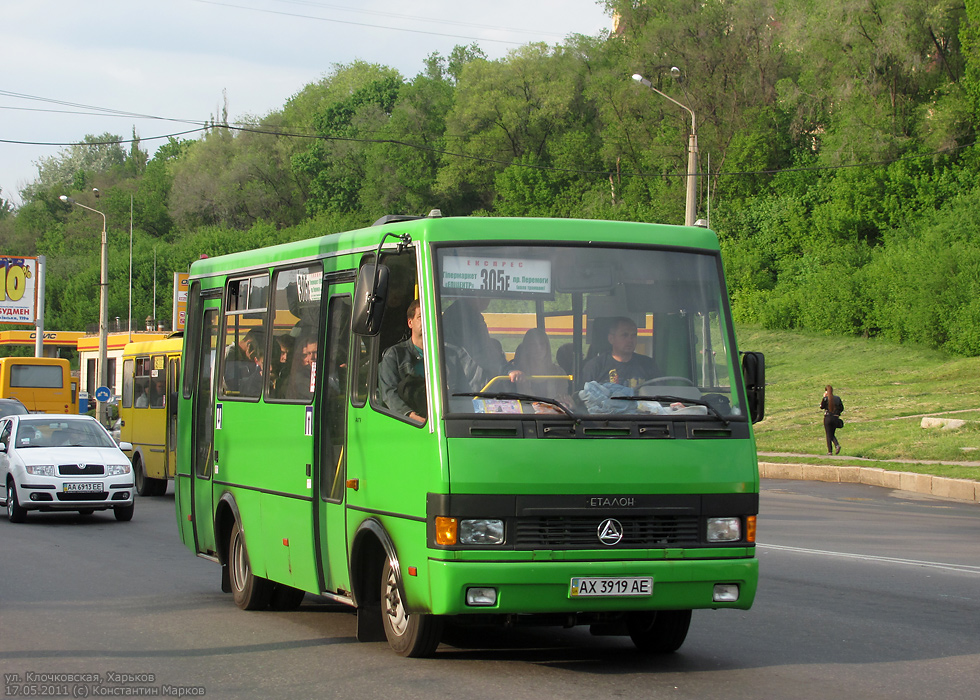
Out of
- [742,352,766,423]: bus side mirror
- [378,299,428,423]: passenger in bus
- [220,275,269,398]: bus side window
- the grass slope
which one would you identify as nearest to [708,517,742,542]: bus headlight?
[742,352,766,423]: bus side mirror

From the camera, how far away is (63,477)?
17.5 metres

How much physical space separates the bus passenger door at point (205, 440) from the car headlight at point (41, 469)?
737 centimetres

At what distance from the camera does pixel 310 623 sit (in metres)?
9.13

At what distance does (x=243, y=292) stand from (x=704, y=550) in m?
4.64

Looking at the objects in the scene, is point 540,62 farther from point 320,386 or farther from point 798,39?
point 320,386

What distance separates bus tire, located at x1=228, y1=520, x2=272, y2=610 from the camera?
9.62m

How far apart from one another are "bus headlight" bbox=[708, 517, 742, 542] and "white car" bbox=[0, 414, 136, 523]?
12264 millimetres

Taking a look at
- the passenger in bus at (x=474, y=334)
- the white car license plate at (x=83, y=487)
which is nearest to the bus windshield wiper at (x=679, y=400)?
the passenger in bus at (x=474, y=334)

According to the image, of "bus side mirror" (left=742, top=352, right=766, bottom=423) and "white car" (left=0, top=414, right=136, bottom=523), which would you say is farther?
"white car" (left=0, top=414, right=136, bottom=523)

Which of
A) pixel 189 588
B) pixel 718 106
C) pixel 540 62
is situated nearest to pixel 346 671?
pixel 189 588

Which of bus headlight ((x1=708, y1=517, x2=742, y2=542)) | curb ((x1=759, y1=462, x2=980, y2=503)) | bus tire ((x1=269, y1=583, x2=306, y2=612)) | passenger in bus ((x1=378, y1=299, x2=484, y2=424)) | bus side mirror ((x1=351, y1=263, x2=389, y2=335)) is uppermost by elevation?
bus side mirror ((x1=351, y1=263, x2=389, y2=335))

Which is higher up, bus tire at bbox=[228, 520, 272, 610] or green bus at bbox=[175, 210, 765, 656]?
green bus at bbox=[175, 210, 765, 656]

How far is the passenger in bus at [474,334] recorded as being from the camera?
7.11m

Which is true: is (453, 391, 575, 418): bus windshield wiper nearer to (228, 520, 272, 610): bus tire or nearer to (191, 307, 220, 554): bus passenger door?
(228, 520, 272, 610): bus tire
